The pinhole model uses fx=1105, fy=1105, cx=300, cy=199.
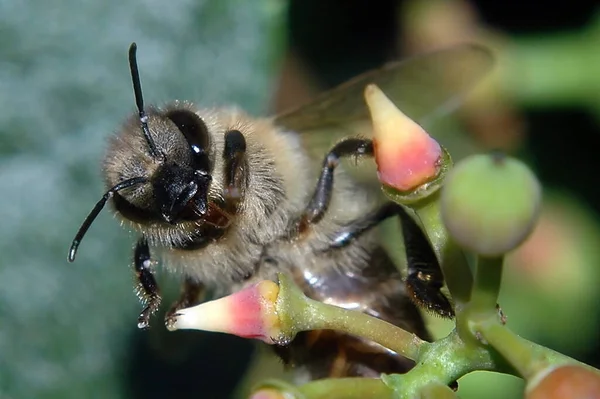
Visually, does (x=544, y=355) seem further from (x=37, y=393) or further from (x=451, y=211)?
(x=37, y=393)

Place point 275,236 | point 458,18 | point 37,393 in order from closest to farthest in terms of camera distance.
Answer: point 275,236
point 37,393
point 458,18

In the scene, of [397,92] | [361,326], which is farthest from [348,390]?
[397,92]

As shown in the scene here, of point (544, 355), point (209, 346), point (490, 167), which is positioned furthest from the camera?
point (209, 346)

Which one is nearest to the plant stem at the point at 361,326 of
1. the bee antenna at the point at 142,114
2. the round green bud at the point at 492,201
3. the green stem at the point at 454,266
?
the green stem at the point at 454,266

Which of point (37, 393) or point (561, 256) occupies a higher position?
point (37, 393)

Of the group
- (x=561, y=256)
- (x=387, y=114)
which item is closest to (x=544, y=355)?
(x=387, y=114)
